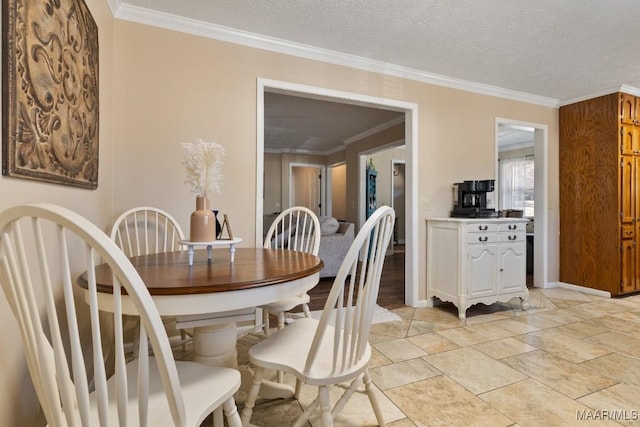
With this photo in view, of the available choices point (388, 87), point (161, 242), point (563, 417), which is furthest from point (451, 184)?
point (161, 242)

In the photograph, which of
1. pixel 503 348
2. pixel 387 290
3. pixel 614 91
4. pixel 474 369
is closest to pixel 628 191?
pixel 614 91

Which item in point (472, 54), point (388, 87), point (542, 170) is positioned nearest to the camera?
point (472, 54)

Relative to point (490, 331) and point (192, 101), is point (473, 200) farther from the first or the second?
point (192, 101)

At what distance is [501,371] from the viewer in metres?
1.92

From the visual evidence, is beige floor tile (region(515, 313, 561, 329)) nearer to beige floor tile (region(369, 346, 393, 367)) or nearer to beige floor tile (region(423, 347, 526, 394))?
beige floor tile (region(423, 347, 526, 394))

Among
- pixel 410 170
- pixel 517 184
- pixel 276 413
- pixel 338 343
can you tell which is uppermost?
pixel 517 184

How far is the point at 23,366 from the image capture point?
3.60 ft

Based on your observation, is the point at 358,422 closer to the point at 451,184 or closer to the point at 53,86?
the point at 53,86

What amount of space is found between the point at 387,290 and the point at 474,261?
1.24 m

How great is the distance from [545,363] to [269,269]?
1.95 m

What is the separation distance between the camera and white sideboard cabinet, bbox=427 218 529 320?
2.85 metres

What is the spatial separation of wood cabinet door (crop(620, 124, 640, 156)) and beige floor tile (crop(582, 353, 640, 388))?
251cm

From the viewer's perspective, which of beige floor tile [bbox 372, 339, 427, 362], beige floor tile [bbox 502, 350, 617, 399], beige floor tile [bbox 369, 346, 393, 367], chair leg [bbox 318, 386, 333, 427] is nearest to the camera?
chair leg [bbox 318, 386, 333, 427]

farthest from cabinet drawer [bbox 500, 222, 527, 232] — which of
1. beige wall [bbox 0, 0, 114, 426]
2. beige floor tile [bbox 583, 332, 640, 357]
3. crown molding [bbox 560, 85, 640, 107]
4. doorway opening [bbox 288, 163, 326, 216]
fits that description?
doorway opening [bbox 288, 163, 326, 216]
